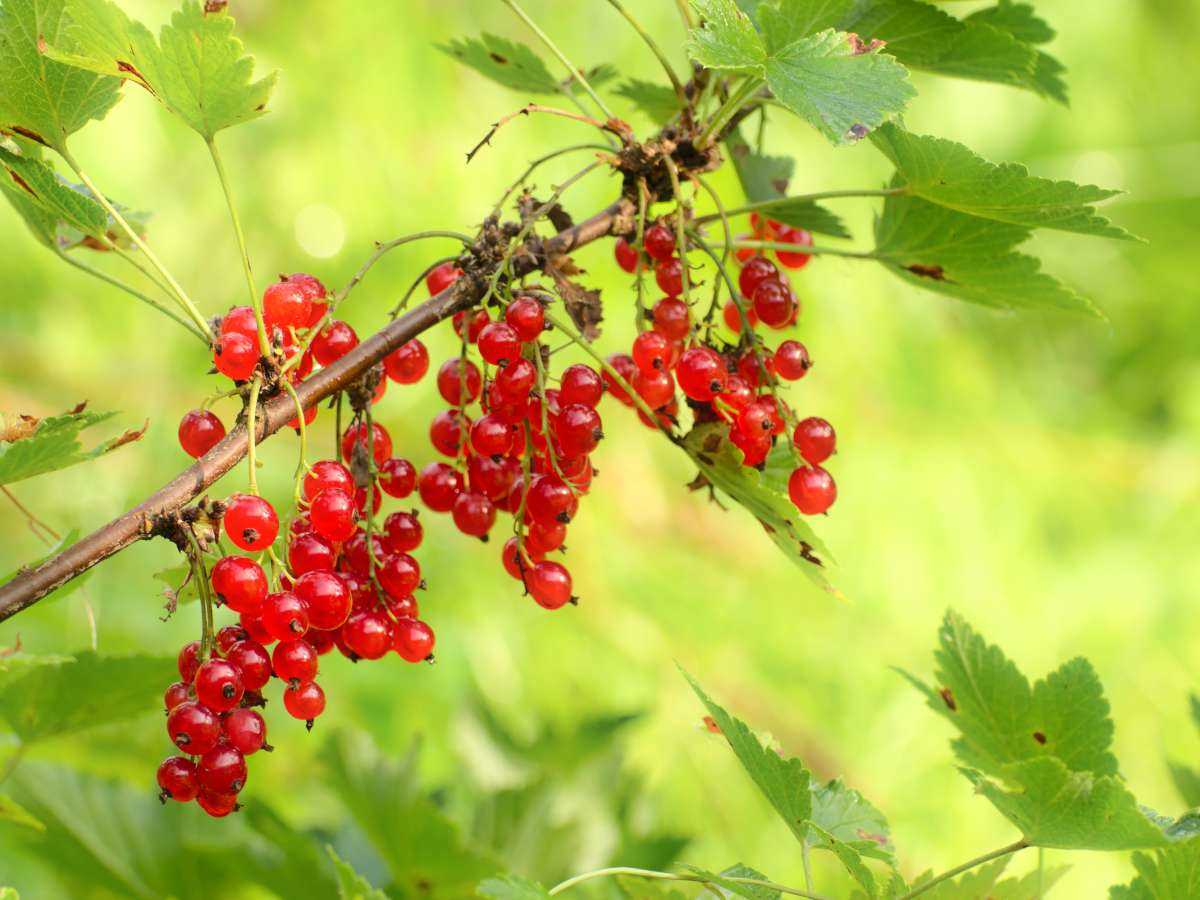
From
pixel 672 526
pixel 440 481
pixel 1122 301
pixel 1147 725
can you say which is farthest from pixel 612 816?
pixel 1122 301

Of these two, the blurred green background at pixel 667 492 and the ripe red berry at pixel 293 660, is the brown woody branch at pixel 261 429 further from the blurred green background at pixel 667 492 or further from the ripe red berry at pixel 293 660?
the blurred green background at pixel 667 492

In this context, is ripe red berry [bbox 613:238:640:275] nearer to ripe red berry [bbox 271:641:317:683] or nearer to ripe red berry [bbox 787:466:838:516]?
ripe red berry [bbox 787:466:838:516]

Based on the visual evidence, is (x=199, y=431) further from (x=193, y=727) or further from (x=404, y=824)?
(x=404, y=824)

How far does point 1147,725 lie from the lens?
7.66 feet

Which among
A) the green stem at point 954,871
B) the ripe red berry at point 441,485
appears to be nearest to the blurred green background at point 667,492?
the ripe red berry at point 441,485

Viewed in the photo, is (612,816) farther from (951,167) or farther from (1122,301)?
(1122,301)

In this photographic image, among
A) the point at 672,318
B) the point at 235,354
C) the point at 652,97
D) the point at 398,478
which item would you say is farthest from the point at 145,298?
the point at 652,97

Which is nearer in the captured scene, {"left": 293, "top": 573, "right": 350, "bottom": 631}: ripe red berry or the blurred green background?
{"left": 293, "top": 573, "right": 350, "bottom": 631}: ripe red berry

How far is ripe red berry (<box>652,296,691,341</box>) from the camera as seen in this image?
70 centimetres

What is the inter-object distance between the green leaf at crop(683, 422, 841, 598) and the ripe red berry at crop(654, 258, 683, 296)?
118mm

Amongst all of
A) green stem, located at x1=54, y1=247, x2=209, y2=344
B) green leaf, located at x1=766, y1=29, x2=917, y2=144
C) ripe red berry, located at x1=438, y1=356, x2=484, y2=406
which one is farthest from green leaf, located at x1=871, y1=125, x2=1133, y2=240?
green stem, located at x1=54, y1=247, x2=209, y2=344

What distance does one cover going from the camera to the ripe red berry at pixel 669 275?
0.73m

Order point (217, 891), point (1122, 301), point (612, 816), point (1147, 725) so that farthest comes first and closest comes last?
point (1122, 301), point (1147, 725), point (612, 816), point (217, 891)

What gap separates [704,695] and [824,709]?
1.66 metres
